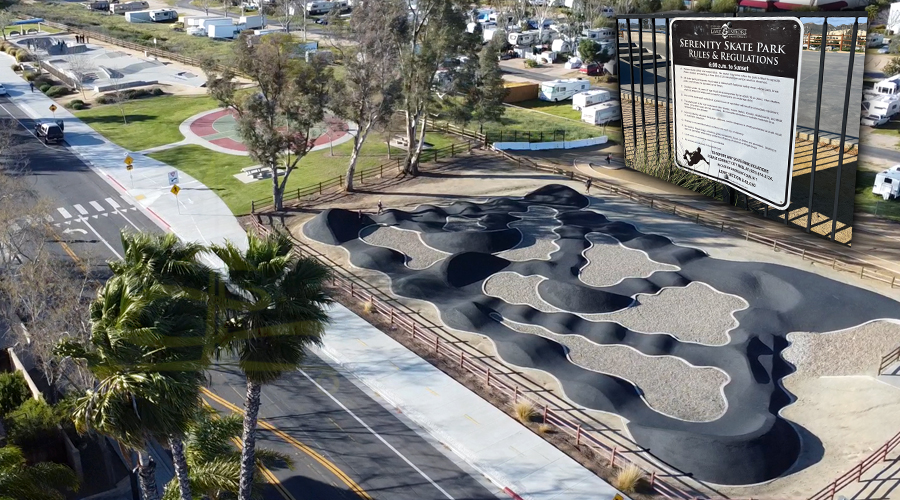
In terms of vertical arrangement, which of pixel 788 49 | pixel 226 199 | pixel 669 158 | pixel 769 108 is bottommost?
pixel 226 199

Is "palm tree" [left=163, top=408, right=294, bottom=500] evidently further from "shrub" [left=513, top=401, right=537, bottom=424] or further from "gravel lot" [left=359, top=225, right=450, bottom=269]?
"gravel lot" [left=359, top=225, right=450, bottom=269]

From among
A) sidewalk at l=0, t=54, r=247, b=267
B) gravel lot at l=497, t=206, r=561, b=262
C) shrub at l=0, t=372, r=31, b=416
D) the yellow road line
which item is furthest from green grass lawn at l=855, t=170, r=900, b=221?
shrub at l=0, t=372, r=31, b=416

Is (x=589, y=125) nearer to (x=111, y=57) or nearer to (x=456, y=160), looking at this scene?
(x=456, y=160)

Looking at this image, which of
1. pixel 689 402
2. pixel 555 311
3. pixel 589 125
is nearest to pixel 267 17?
pixel 589 125

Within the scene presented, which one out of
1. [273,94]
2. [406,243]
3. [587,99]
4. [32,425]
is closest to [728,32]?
[406,243]

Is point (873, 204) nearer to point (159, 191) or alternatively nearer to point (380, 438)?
point (380, 438)
